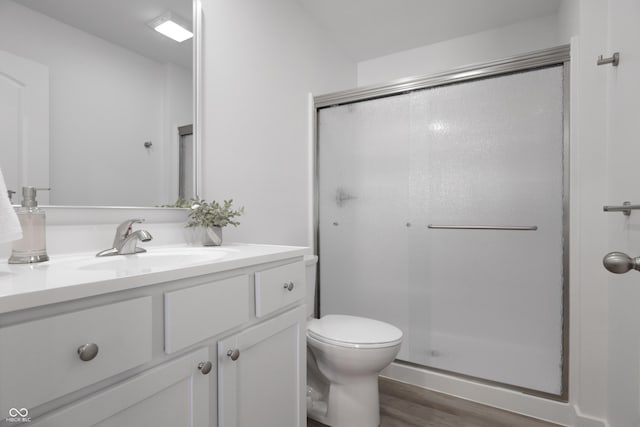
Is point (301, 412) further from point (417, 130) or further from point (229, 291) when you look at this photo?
point (417, 130)

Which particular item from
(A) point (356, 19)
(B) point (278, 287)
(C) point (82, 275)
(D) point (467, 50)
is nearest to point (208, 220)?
(B) point (278, 287)

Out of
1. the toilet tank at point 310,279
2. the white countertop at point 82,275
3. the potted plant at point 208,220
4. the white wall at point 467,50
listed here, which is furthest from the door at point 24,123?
the white wall at point 467,50

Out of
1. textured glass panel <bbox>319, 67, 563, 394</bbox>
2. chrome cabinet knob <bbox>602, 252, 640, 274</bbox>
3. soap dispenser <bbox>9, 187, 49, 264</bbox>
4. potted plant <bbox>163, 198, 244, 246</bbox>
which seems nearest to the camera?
chrome cabinet knob <bbox>602, 252, 640, 274</bbox>

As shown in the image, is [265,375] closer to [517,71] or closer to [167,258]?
[167,258]

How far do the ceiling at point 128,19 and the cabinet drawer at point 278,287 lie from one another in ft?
3.33

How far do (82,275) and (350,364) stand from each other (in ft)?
3.61

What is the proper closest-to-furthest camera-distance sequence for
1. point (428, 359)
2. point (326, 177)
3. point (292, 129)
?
point (428, 359)
point (292, 129)
point (326, 177)

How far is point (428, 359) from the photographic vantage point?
1938 millimetres

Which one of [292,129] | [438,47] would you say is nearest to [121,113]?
[292,129]

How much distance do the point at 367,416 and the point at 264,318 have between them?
840 mm

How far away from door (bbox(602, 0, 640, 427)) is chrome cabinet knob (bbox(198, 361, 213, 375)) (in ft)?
4.08

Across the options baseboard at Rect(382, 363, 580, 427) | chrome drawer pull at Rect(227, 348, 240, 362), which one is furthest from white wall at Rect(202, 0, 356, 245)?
baseboard at Rect(382, 363, 580, 427)

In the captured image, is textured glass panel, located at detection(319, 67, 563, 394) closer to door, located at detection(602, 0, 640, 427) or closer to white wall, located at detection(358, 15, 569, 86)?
door, located at detection(602, 0, 640, 427)

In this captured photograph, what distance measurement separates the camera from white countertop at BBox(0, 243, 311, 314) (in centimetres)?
52
